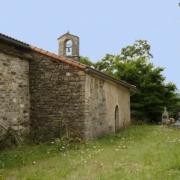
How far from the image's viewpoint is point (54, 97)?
50.0 feet

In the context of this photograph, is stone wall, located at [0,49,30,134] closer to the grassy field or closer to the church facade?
the church facade

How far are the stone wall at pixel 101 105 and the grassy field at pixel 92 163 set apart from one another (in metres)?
2.47

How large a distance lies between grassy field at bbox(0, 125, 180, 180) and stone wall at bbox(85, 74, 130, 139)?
8.09ft

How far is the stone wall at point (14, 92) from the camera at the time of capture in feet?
44.5

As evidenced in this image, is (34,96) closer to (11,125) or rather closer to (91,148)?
(11,125)

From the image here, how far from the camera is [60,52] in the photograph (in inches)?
787

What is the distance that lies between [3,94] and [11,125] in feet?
3.80

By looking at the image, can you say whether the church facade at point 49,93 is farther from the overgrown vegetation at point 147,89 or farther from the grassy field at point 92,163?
the overgrown vegetation at point 147,89

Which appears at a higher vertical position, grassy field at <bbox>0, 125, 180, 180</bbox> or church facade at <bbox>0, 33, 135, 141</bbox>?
church facade at <bbox>0, 33, 135, 141</bbox>

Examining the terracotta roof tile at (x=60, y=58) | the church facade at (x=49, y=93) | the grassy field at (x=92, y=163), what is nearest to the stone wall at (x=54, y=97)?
the church facade at (x=49, y=93)

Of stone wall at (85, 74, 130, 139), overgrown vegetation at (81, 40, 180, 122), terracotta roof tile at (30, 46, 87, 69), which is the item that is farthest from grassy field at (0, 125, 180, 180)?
overgrown vegetation at (81, 40, 180, 122)

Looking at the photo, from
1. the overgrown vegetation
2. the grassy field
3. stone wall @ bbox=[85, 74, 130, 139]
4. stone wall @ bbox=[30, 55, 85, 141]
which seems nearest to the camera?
the grassy field

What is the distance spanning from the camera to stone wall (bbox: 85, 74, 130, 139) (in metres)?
15.4

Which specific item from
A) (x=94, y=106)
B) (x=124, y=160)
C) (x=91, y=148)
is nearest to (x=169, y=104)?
(x=94, y=106)
